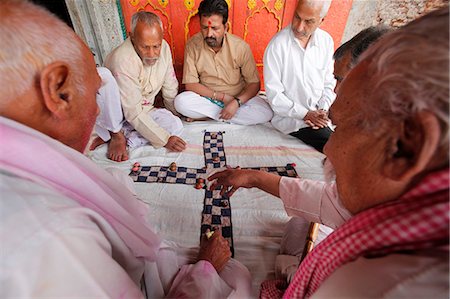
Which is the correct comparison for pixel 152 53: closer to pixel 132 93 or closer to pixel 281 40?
pixel 132 93

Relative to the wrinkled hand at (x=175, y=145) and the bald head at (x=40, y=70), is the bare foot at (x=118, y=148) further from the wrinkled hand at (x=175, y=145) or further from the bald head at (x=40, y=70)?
the bald head at (x=40, y=70)

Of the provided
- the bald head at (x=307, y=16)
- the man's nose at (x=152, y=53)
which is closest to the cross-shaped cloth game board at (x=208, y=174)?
the man's nose at (x=152, y=53)

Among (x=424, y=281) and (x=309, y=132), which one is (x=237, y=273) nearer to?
(x=424, y=281)

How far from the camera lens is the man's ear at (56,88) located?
0.58 m

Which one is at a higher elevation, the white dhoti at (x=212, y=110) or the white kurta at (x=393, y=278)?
the white kurta at (x=393, y=278)

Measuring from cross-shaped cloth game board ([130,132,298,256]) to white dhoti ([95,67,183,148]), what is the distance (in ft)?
1.17

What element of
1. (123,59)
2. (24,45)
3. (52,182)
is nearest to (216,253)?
(52,182)

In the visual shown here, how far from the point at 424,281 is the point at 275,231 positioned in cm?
107

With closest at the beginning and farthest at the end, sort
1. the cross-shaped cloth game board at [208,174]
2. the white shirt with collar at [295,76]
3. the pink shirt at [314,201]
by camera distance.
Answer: the pink shirt at [314,201]
the cross-shaped cloth game board at [208,174]
the white shirt with collar at [295,76]

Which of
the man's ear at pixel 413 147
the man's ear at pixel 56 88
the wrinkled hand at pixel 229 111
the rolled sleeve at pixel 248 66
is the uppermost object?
the man's ear at pixel 56 88

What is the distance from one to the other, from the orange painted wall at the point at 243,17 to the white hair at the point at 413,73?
3.26 m

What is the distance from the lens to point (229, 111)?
2713 millimetres

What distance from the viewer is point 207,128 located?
260 cm

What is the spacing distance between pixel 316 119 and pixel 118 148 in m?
1.83
